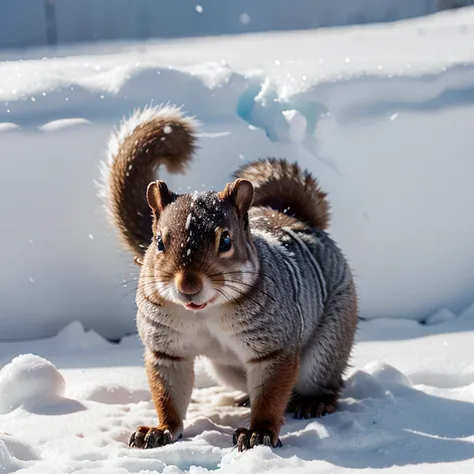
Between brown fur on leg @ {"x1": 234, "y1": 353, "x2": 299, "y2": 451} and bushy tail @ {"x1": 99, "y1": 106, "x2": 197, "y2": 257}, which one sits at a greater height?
bushy tail @ {"x1": 99, "y1": 106, "x2": 197, "y2": 257}

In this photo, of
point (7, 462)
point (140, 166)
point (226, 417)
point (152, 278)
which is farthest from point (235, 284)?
point (140, 166)

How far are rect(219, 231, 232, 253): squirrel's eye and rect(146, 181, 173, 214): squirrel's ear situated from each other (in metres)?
0.29

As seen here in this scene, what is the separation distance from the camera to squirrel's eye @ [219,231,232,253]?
330 centimetres

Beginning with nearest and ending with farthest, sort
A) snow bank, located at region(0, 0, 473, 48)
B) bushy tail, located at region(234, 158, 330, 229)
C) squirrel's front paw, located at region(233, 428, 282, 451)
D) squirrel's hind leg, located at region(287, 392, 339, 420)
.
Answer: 1. squirrel's front paw, located at region(233, 428, 282, 451)
2. squirrel's hind leg, located at region(287, 392, 339, 420)
3. bushy tail, located at region(234, 158, 330, 229)
4. snow bank, located at region(0, 0, 473, 48)

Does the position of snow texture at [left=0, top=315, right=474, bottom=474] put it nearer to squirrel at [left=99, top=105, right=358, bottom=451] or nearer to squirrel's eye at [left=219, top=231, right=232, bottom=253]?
squirrel at [left=99, top=105, right=358, bottom=451]

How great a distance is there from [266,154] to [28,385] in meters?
2.01

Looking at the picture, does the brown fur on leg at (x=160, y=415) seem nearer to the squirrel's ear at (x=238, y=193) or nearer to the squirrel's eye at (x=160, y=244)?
the squirrel's eye at (x=160, y=244)

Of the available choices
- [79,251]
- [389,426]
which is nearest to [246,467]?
[389,426]

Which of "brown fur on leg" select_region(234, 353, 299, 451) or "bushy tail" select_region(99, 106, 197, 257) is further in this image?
"bushy tail" select_region(99, 106, 197, 257)

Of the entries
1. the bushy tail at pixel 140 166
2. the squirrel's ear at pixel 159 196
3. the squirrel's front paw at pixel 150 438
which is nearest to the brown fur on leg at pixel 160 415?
the squirrel's front paw at pixel 150 438

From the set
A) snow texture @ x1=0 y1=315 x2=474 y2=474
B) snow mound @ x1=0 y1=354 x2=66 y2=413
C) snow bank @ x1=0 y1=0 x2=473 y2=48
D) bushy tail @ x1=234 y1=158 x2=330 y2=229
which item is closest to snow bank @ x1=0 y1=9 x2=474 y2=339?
snow texture @ x1=0 y1=315 x2=474 y2=474

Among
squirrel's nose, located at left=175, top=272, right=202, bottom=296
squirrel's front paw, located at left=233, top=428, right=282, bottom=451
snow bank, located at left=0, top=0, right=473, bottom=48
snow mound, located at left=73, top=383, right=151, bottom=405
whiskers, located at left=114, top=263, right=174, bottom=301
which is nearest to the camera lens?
squirrel's nose, located at left=175, top=272, right=202, bottom=296

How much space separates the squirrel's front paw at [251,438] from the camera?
3416 mm

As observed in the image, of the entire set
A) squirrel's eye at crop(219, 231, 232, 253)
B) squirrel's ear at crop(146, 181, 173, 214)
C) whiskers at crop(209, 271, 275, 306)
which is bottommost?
whiskers at crop(209, 271, 275, 306)
